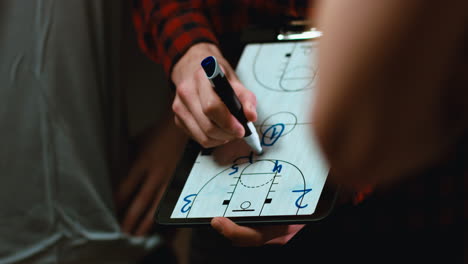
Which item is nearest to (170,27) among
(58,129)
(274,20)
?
(274,20)

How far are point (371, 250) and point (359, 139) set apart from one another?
43cm

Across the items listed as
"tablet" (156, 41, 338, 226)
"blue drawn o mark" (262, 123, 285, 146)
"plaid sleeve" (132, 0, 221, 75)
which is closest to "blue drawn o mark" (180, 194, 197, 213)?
"tablet" (156, 41, 338, 226)

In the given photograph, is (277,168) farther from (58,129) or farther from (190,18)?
(58,129)

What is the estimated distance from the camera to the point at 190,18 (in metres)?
0.79

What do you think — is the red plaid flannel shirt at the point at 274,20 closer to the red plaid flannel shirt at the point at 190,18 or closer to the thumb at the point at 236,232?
the red plaid flannel shirt at the point at 190,18

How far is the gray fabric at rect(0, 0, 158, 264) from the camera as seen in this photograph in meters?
0.83

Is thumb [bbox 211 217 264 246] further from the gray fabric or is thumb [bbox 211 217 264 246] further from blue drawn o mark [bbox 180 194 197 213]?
the gray fabric

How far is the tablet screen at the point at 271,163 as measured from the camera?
0.56 meters

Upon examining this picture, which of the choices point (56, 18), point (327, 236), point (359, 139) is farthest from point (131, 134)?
point (359, 139)

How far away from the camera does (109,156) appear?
97 centimetres

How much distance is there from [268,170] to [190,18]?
29cm

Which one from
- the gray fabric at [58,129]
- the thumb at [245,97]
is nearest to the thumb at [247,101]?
the thumb at [245,97]

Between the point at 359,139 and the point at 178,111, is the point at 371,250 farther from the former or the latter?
the point at 359,139

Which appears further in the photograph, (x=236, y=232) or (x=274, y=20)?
(x=274, y=20)
